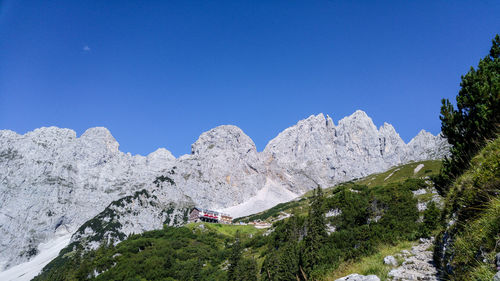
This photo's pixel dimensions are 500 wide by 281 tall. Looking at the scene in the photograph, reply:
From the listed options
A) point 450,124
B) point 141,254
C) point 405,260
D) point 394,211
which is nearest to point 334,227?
point 394,211

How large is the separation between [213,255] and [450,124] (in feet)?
290

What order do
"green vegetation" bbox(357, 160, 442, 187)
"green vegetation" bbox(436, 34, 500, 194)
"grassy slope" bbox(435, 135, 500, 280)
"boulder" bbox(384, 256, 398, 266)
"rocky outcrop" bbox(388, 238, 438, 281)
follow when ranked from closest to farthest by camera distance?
"grassy slope" bbox(435, 135, 500, 280) → "rocky outcrop" bbox(388, 238, 438, 281) → "boulder" bbox(384, 256, 398, 266) → "green vegetation" bbox(436, 34, 500, 194) → "green vegetation" bbox(357, 160, 442, 187)

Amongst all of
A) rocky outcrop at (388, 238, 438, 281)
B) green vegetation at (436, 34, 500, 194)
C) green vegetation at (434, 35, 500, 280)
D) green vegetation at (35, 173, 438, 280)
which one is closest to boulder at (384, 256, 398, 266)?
rocky outcrop at (388, 238, 438, 281)

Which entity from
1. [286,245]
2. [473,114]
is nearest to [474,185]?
[473,114]

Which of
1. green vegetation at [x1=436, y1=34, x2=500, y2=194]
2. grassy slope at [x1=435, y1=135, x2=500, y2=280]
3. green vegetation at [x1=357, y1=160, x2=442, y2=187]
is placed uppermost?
green vegetation at [x1=357, y1=160, x2=442, y2=187]

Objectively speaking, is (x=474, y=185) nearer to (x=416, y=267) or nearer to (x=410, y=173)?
(x=416, y=267)

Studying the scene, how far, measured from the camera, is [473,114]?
2095 cm

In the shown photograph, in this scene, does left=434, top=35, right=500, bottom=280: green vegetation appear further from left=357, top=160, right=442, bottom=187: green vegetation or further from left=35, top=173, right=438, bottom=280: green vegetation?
left=357, top=160, right=442, bottom=187: green vegetation

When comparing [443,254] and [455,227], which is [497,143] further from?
[443,254]

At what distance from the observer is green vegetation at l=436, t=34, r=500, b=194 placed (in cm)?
1794

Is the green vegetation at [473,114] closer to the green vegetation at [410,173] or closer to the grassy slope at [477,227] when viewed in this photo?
the grassy slope at [477,227]

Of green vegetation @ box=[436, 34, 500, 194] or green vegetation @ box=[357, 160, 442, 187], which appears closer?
green vegetation @ box=[436, 34, 500, 194]

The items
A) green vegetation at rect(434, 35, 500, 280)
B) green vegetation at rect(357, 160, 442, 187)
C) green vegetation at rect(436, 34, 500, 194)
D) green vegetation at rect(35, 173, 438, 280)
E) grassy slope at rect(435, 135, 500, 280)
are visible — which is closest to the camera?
grassy slope at rect(435, 135, 500, 280)

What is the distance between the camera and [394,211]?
43500mm
